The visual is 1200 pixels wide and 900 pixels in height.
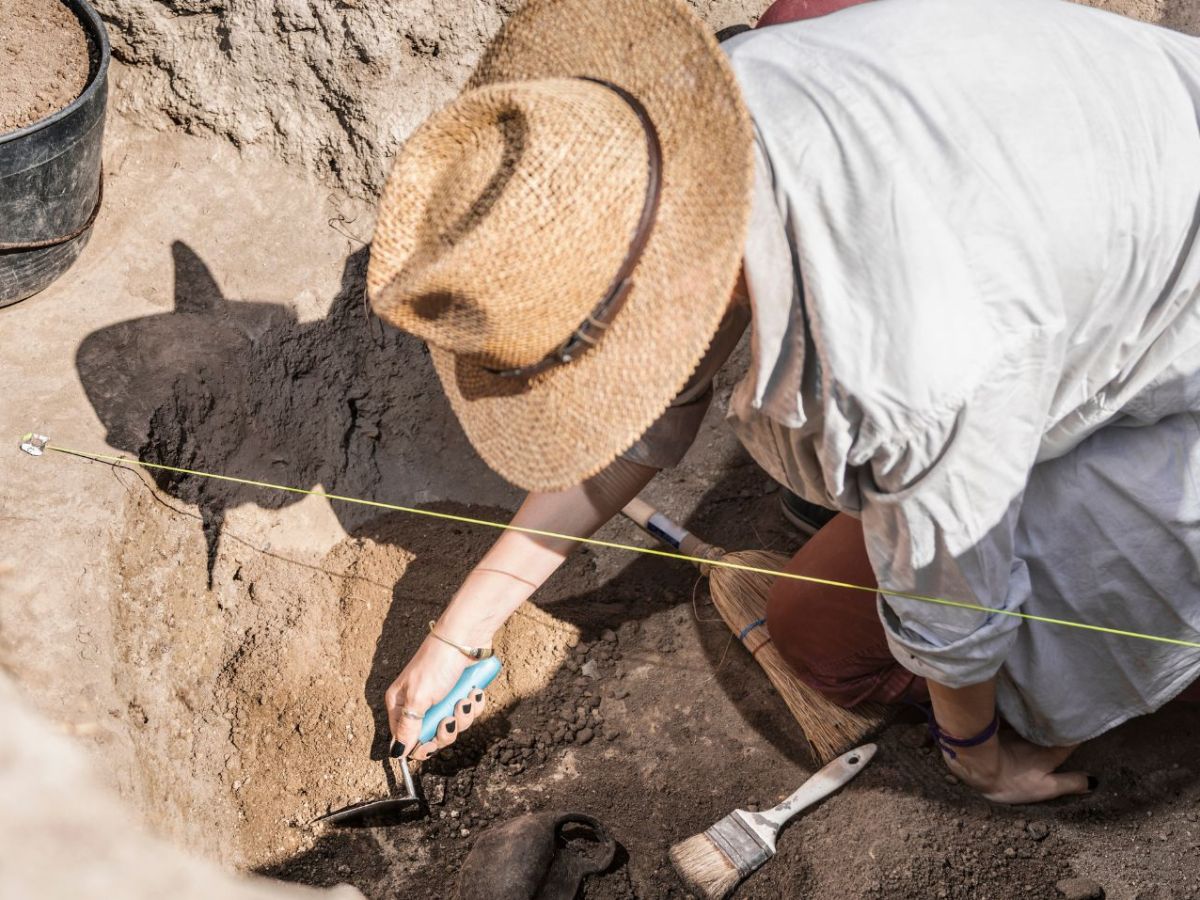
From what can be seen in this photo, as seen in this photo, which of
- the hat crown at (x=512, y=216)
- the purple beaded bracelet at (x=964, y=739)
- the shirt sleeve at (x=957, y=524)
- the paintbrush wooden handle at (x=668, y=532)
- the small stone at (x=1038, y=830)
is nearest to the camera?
the hat crown at (x=512, y=216)

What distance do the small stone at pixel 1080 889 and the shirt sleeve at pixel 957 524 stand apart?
598 millimetres

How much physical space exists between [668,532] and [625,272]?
1351 millimetres

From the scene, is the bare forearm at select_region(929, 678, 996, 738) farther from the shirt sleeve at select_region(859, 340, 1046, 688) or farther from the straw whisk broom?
the straw whisk broom

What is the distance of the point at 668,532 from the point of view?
2430 millimetres

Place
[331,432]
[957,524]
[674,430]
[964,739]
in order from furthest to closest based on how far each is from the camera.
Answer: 1. [331,432]
2. [964,739]
3. [674,430]
4. [957,524]

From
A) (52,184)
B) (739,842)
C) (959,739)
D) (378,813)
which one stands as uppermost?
(52,184)

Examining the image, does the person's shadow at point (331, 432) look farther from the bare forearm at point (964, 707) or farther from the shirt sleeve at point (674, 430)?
the shirt sleeve at point (674, 430)

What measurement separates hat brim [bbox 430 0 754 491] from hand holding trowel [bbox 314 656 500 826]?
56 centimetres

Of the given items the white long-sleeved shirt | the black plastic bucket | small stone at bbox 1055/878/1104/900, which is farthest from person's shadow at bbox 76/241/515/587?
small stone at bbox 1055/878/1104/900

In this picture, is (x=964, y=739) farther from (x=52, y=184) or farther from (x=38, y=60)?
(x=38, y=60)

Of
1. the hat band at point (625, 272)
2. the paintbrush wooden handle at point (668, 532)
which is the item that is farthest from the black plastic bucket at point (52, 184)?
the hat band at point (625, 272)

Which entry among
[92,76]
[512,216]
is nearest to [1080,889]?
[512,216]

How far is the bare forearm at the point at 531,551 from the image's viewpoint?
5.67ft

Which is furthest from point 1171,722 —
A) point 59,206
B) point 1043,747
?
point 59,206
